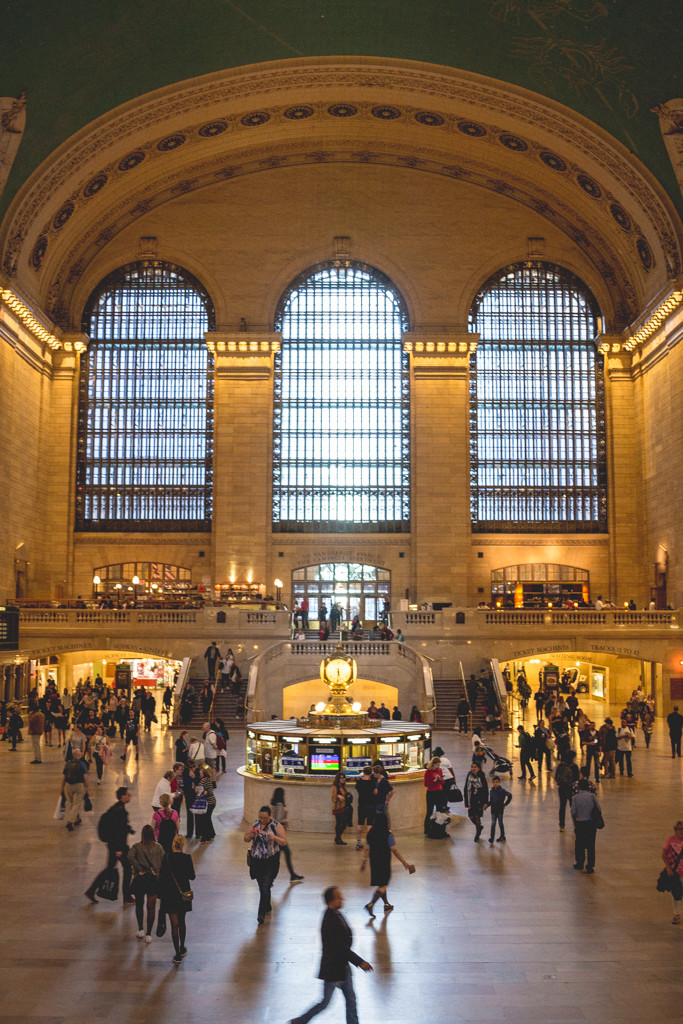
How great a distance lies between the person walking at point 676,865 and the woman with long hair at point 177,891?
4.62m

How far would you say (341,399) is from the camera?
42062 millimetres

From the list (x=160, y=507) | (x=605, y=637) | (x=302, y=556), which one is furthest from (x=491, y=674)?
(x=160, y=507)

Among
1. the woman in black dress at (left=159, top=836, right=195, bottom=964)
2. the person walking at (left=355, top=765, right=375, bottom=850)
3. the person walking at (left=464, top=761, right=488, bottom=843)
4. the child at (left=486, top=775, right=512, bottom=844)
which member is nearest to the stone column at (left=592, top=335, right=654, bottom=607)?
the person walking at (left=464, top=761, right=488, bottom=843)

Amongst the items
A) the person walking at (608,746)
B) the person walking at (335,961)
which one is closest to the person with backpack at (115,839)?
the person walking at (335,961)

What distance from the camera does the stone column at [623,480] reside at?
39938 millimetres

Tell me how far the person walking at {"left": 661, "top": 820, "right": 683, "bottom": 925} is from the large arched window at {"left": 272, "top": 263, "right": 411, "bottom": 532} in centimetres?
3127

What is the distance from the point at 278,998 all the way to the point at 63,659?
28.2 meters

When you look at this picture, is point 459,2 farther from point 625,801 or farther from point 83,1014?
point 83,1014

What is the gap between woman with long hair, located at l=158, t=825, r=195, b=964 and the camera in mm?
9102

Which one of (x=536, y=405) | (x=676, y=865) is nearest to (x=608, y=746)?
(x=676, y=865)

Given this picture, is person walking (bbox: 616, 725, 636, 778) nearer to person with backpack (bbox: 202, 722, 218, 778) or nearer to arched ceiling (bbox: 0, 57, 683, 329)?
person with backpack (bbox: 202, 722, 218, 778)

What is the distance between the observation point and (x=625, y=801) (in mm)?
16906

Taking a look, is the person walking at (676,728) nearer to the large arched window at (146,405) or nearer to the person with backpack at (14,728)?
the person with backpack at (14,728)

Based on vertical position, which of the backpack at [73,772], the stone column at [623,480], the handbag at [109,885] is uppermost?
the stone column at [623,480]
